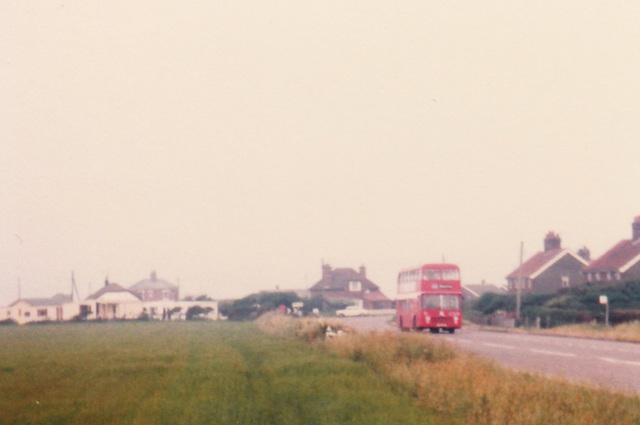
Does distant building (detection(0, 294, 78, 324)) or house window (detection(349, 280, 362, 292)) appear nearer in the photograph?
distant building (detection(0, 294, 78, 324))

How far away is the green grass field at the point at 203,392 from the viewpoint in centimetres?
1318

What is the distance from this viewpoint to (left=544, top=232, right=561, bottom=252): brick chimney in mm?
83000

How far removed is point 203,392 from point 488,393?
6.35 meters

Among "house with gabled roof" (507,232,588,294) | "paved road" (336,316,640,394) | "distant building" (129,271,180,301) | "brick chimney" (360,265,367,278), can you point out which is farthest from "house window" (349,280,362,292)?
"paved road" (336,316,640,394)

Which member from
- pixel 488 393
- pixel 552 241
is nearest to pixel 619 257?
pixel 552 241

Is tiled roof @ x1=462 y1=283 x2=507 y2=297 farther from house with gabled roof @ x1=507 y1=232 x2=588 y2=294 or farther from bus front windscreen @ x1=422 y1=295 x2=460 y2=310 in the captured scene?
bus front windscreen @ x1=422 y1=295 x2=460 y2=310

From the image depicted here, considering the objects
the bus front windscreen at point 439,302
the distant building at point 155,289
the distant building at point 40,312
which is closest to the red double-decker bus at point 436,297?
the bus front windscreen at point 439,302

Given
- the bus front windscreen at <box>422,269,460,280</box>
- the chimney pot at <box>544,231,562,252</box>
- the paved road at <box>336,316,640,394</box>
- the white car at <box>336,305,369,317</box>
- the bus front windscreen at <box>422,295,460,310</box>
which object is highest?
the chimney pot at <box>544,231,562,252</box>

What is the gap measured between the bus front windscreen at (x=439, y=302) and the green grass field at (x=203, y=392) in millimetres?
14796

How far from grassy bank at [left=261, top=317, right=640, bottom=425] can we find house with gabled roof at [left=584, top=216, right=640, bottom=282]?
2032 inches

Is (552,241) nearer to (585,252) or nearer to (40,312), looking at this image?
(585,252)

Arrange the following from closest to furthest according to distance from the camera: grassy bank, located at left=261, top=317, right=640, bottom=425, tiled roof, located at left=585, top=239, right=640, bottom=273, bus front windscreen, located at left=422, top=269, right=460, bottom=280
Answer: grassy bank, located at left=261, top=317, right=640, bottom=425
bus front windscreen, located at left=422, top=269, right=460, bottom=280
tiled roof, located at left=585, top=239, right=640, bottom=273

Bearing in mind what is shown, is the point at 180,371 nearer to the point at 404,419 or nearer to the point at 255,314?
the point at 404,419

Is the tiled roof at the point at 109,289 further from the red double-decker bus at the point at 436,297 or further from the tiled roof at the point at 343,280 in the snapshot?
the red double-decker bus at the point at 436,297
